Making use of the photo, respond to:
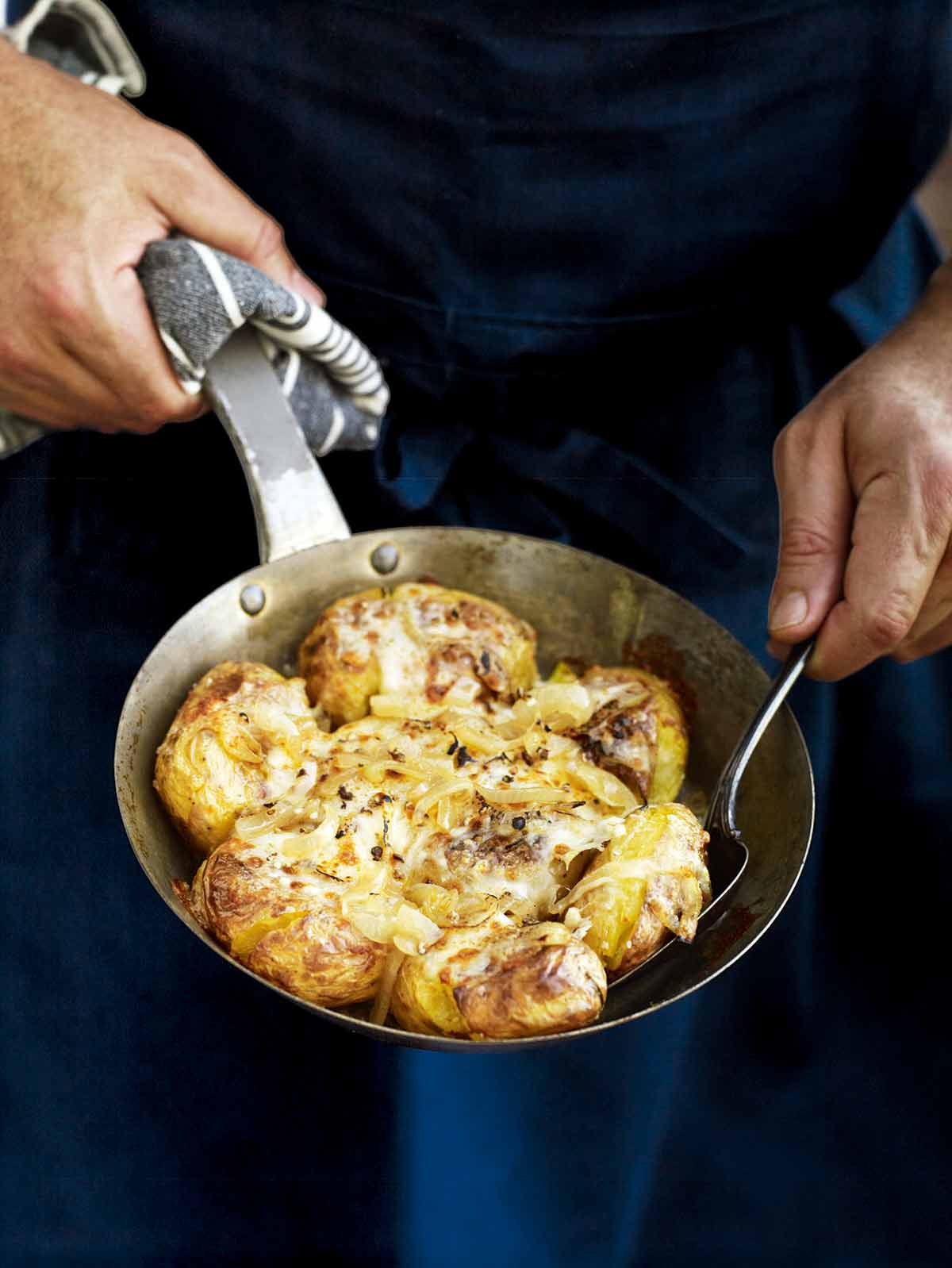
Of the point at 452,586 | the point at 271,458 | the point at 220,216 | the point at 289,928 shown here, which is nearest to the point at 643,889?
the point at 289,928

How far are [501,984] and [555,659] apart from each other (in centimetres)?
54

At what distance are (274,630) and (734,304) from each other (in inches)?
31.3

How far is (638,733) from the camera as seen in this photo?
3.83 feet

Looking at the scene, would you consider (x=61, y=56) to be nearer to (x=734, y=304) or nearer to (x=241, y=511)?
(x=241, y=511)

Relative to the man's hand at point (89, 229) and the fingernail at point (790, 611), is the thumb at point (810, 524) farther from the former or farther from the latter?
the man's hand at point (89, 229)

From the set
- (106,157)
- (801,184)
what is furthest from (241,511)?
(801,184)

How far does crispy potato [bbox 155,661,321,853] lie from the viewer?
42.4 inches

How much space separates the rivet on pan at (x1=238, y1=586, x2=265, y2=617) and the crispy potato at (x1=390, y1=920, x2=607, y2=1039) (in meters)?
0.46

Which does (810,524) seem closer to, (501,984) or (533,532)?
(533,532)

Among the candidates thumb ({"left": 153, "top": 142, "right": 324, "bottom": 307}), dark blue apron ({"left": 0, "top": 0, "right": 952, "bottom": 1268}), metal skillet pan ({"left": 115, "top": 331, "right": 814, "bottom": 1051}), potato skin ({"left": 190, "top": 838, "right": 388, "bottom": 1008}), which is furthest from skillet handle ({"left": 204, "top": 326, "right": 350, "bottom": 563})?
potato skin ({"left": 190, "top": 838, "right": 388, "bottom": 1008})

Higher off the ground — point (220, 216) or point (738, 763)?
point (220, 216)

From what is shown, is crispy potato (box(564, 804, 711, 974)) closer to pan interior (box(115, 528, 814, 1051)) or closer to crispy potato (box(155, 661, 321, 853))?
pan interior (box(115, 528, 814, 1051))

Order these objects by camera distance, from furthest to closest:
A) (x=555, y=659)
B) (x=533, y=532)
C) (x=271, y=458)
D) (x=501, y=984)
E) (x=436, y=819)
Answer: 1. (x=533, y=532)
2. (x=555, y=659)
3. (x=271, y=458)
4. (x=436, y=819)
5. (x=501, y=984)

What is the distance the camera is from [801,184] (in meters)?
1.56
